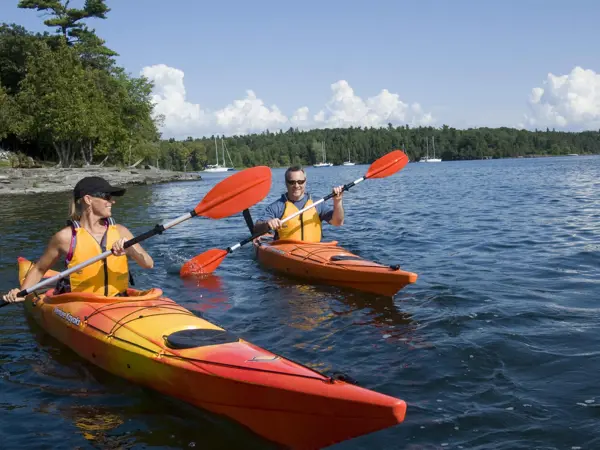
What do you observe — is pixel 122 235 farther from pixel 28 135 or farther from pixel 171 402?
pixel 28 135

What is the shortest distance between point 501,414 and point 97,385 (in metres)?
3.10

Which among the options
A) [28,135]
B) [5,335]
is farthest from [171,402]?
[28,135]

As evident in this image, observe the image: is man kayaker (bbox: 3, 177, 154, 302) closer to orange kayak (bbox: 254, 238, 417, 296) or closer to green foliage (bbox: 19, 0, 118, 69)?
orange kayak (bbox: 254, 238, 417, 296)

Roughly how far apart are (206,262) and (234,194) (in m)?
2.39

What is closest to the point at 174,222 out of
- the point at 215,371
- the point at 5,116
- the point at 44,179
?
the point at 215,371

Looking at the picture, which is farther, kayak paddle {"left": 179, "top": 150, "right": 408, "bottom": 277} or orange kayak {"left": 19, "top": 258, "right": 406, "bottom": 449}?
kayak paddle {"left": 179, "top": 150, "right": 408, "bottom": 277}

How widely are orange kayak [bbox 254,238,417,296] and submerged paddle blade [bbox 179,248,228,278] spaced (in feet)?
2.48

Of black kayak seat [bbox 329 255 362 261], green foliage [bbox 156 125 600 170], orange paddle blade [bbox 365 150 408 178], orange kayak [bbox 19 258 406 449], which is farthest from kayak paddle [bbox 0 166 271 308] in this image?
green foliage [bbox 156 125 600 170]

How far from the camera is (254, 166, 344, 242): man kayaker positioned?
327 inches

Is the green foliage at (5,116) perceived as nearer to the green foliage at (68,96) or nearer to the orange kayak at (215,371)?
the green foliage at (68,96)

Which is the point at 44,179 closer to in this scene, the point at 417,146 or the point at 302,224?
the point at 302,224

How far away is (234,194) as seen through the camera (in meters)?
6.38

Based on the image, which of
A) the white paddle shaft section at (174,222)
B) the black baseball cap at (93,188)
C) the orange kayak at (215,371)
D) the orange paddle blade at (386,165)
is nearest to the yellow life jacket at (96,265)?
the orange kayak at (215,371)

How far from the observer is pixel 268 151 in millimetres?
134125
